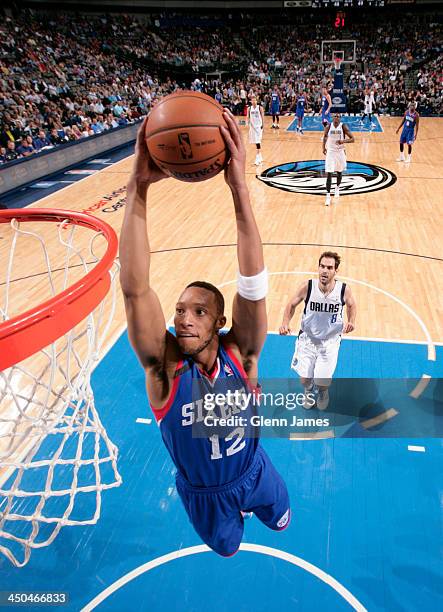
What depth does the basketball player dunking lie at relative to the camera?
1.88 m

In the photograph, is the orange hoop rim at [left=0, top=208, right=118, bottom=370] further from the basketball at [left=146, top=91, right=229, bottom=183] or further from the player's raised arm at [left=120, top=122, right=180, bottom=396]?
the basketball at [left=146, top=91, right=229, bottom=183]

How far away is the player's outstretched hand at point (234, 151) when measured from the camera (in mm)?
1747

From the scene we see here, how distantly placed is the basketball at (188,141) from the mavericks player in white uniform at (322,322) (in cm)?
230

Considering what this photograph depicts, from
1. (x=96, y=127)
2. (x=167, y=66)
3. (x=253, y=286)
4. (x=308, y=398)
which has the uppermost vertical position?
(x=167, y=66)

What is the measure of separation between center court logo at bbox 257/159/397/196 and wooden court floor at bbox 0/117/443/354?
0.34 metres

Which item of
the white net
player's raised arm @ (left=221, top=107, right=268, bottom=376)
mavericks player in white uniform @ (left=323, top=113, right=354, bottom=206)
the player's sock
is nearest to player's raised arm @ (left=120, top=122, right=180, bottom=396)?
player's raised arm @ (left=221, top=107, right=268, bottom=376)

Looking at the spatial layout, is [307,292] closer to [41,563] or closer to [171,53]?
[41,563]

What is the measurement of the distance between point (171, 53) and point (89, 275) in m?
31.3

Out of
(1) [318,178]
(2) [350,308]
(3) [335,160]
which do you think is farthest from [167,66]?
(2) [350,308]

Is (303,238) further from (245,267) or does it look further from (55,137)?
(55,137)

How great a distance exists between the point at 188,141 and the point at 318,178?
11329mm

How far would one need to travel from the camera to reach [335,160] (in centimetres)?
980

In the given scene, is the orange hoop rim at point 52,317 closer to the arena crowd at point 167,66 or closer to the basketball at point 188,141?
A: the basketball at point 188,141

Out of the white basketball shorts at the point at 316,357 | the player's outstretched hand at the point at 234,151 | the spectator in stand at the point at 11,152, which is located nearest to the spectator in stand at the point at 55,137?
the spectator in stand at the point at 11,152
